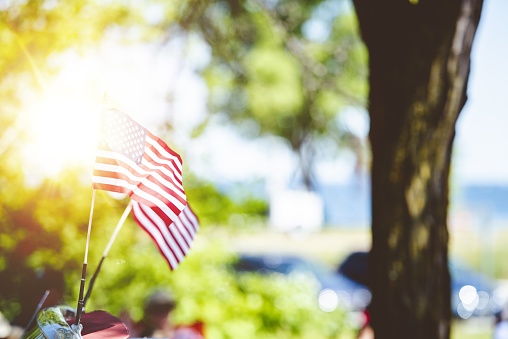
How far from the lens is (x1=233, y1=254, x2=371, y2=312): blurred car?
51.0 ft

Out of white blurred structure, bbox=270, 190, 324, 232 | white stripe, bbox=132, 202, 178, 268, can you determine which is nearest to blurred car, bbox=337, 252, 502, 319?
white blurred structure, bbox=270, 190, 324, 232

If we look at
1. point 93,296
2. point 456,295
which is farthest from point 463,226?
point 93,296

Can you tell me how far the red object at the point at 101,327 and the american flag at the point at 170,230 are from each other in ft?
3.22

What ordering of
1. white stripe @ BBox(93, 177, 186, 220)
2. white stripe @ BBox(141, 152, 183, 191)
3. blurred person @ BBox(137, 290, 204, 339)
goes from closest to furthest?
white stripe @ BBox(93, 177, 186, 220) → white stripe @ BBox(141, 152, 183, 191) → blurred person @ BBox(137, 290, 204, 339)

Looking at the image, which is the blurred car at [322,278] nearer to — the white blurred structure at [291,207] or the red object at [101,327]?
the white blurred structure at [291,207]

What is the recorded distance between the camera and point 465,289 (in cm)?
1666

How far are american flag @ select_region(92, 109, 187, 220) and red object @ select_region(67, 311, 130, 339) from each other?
0.61 metres

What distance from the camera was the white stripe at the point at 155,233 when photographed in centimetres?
434

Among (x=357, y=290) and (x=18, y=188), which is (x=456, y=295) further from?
(x=18, y=188)

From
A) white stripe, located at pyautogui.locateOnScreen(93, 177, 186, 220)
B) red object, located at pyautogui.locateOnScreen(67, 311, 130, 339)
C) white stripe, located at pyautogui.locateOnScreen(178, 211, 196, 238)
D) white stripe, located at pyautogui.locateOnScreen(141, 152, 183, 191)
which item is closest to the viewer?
red object, located at pyautogui.locateOnScreen(67, 311, 130, 339)

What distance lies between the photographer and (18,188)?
22.4 feet

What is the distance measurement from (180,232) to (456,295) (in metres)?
13.1

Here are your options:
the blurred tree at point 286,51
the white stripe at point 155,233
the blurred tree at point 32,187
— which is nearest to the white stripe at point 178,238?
the white stripe at point 155,233

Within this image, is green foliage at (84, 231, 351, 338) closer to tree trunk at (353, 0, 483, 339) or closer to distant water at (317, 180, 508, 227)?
distant water at (317, 180, 508, 227)
